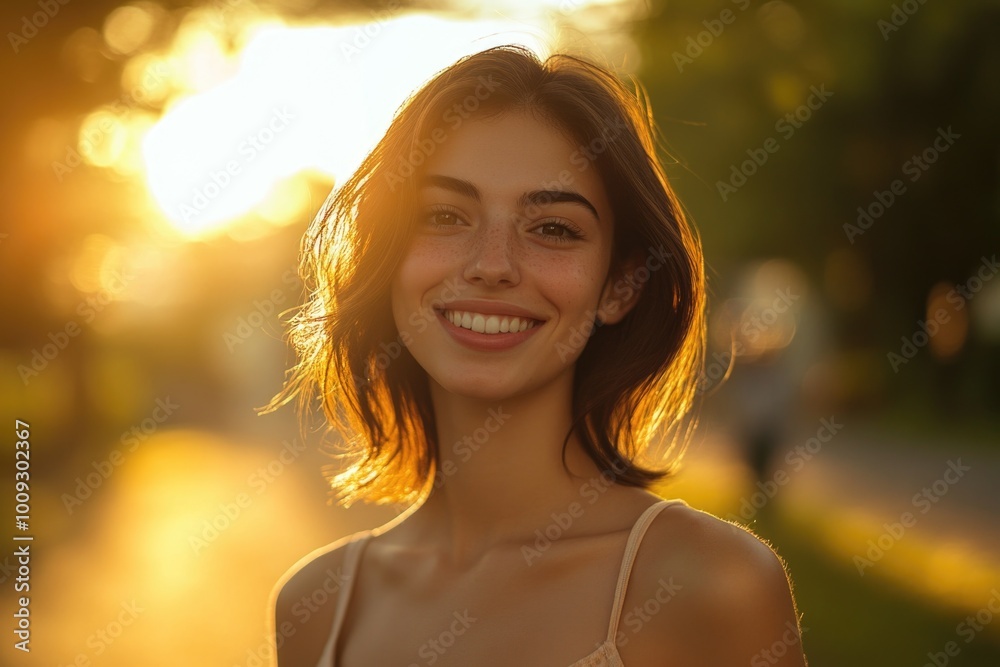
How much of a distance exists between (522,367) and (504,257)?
306 millimetres

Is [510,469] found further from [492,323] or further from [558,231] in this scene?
[558,231]

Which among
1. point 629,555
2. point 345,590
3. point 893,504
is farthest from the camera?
point 893,504

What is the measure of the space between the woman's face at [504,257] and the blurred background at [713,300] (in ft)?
5.15

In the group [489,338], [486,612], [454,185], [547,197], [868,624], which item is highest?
[454,185]

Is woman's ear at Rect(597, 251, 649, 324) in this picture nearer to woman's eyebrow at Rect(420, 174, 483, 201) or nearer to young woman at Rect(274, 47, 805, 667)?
young woman at Rect(274, 47, 805, 667)

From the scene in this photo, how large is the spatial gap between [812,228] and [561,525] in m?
19.0

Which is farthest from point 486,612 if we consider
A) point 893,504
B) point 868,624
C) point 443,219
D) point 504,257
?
point 893,504

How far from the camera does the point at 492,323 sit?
321cm

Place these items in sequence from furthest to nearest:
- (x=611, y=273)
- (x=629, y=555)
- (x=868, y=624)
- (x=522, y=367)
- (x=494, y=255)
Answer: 1. (x=868, y=624)
2. (x=611, y=273)
3. (x=522, y=367)
4. (x=494, y=255)
5. (x=629, y=555)

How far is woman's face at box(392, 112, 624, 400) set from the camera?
10.5ft

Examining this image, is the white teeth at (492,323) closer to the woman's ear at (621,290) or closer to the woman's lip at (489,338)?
the woman's lip at (489,338)

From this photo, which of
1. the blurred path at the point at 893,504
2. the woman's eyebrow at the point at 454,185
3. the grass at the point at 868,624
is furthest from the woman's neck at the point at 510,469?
the blurred path at the point at 893,504

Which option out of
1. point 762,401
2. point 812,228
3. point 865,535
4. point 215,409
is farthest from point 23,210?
point 215,409

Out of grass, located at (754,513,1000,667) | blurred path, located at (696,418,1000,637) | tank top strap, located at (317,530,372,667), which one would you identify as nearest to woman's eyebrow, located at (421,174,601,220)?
tank top strap, located at (317,530,372,667)
